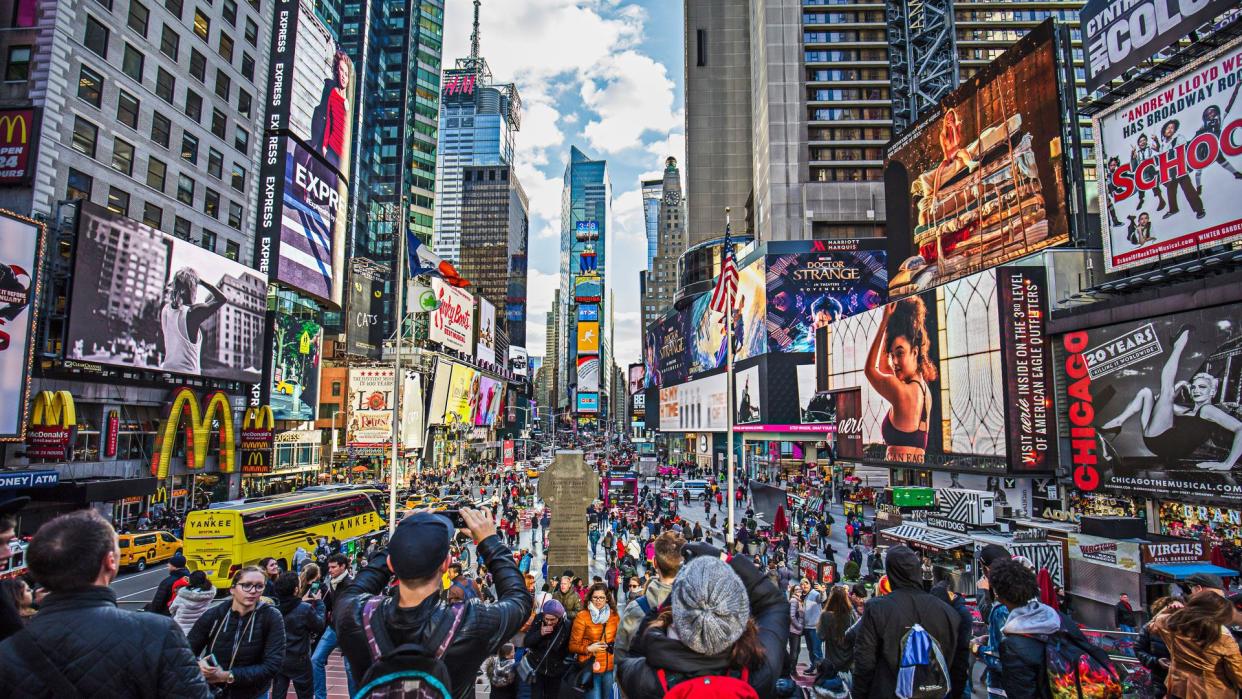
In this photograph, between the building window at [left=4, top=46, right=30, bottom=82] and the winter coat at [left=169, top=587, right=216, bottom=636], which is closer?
the winter coat at [left=169, top=587, right=216, bottom=636]

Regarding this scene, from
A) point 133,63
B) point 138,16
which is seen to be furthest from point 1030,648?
point 138,16

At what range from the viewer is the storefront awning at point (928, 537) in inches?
698

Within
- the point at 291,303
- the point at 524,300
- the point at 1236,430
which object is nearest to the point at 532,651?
the point at 1236,430

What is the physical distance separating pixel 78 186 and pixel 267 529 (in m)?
18.4

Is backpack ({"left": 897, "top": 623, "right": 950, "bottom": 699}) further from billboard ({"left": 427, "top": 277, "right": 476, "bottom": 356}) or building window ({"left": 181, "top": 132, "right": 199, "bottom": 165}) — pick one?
billboard ({"left": 427, "top": 277, "right": 476, "bottom": 356})

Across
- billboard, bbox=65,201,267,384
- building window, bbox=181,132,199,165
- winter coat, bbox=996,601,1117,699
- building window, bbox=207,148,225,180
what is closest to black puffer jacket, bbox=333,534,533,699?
winter coat, bbox=996,601,1117,699

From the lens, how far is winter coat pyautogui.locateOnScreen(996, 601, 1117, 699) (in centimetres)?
468

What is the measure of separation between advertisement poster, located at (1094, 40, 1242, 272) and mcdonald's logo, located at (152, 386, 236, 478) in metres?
41.6

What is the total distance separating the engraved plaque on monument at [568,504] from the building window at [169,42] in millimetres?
29564

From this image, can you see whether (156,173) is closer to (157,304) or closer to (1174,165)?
(157,304)

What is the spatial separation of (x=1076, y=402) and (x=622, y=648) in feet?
97.3

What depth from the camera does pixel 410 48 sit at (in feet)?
305

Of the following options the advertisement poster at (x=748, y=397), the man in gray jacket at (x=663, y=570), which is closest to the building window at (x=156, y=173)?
the man in gray jacket at (x=663, y=570)

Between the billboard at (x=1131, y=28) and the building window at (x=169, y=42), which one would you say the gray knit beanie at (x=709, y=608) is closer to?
the billboard at (x=1131, y=28)
